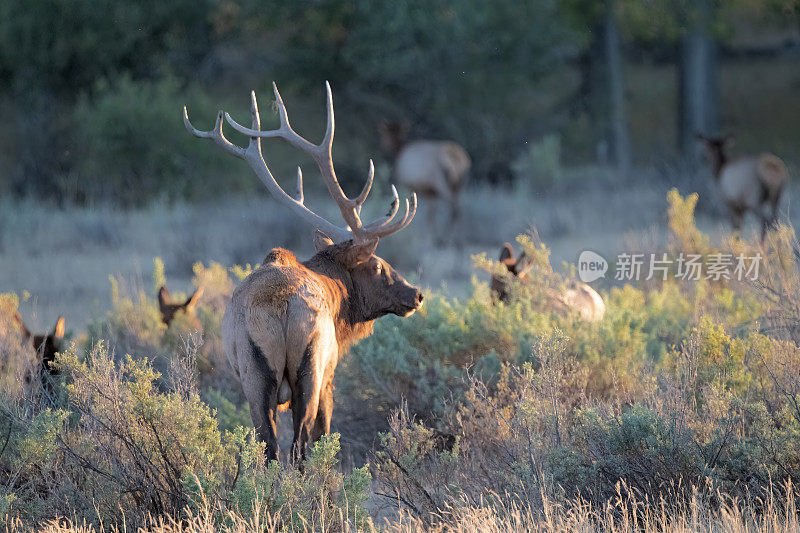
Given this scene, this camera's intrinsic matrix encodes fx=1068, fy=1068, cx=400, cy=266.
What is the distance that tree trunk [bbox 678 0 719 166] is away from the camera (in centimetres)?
2353

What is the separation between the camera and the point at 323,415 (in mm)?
5820

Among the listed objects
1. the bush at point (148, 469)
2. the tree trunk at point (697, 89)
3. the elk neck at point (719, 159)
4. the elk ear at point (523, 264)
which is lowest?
the bush at point (148, 469)

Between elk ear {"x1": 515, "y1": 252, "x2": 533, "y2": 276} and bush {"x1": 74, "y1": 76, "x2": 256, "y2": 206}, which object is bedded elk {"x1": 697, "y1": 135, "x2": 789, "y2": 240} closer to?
elk ear {"x1": 515, "y1": 252, "x2": 533, "y2": 276}

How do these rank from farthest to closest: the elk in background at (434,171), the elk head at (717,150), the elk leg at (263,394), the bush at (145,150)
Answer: the bush at (145,150)
the elk in background at (434,171)
the elk head at (717,150)
the elk leg at (263,394)

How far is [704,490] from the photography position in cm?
508

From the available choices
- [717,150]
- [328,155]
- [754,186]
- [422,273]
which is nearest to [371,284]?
[328,155]

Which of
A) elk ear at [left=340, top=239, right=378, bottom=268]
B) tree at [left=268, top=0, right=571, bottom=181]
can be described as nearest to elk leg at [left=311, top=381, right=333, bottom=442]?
elk ear at [left=340, top=239, right=378, bottom=268]

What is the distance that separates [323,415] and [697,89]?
65.6ft

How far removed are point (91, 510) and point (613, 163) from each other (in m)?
20.3

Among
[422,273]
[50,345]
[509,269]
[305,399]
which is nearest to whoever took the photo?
[305,399]

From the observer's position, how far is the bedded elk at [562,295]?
8.09m

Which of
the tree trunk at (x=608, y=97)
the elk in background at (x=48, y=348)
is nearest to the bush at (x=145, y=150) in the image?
the tree trunk at (x=608, y=97)

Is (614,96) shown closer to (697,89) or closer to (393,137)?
(697,89)

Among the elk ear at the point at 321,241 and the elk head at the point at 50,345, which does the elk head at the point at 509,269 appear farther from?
the elk head at the point at 50,345
